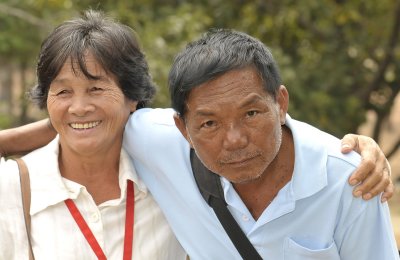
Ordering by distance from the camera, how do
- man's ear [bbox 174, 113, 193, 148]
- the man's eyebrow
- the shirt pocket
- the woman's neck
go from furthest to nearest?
the woman's neck < man's ear [bbox 174, 113, 193, 148] < the shirt pocket < the man's eyebrow

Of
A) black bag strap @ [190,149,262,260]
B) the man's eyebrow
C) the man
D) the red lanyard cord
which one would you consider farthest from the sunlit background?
the man's eyebrow

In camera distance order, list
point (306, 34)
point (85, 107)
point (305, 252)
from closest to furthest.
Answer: point (305, 252)
point (85, 107)
point (306, 34)

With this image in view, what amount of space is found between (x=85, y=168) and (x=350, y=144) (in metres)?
1.12

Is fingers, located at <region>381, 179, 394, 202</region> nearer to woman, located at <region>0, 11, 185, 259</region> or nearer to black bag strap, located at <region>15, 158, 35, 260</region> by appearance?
woman, located at <region>0, 11, 185, 259</region>

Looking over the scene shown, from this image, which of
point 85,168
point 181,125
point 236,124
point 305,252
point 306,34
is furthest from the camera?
point 306,34

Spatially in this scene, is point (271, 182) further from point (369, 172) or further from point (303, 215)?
point (369, 172)

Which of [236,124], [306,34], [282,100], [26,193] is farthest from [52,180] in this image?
[306,34]

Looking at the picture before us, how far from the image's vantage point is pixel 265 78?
2.65 m

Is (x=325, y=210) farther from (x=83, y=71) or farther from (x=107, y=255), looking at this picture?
(x=83, y=71)

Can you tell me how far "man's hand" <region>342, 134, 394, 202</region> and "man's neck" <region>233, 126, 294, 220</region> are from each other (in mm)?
215

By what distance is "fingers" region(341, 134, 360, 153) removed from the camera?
2.70 meters

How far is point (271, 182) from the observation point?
2834 millimetres

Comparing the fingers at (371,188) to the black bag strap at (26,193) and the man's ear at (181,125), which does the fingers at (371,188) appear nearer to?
the man's ear at (181,125)

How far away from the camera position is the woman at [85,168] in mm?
2961
